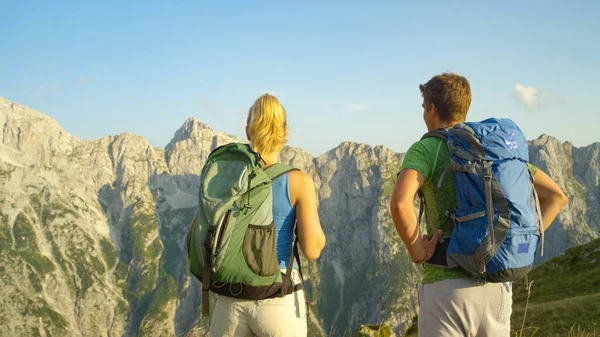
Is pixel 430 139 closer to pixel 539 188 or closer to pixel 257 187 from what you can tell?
pixel 539 188

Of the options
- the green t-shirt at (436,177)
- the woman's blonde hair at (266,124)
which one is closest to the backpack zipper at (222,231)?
the woman's blonde hair at (266,124)

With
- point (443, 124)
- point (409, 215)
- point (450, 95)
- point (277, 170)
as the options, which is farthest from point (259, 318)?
point (450, 95)

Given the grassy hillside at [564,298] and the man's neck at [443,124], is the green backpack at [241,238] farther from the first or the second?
the grassy hillside at [564,298]

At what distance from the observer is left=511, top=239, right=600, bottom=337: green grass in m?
18.0

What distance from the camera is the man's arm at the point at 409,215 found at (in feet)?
16.6

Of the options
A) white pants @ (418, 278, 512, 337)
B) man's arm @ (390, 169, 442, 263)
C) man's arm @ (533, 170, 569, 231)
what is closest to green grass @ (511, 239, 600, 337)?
man's arm @ (533, 170, 569, 231)

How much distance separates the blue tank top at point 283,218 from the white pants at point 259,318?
0.53 metres

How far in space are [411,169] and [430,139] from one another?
0.60 m

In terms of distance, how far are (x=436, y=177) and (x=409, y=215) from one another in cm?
69

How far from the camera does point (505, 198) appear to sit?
506 centimetres

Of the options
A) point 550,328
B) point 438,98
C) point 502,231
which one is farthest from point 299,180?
point 550,328

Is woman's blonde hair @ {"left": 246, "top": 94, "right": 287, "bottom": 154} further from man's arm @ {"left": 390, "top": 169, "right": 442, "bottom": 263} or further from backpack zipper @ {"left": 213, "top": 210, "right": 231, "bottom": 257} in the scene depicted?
man's arm @ {"left": 390, "top": 169, "right": 442, "bottom": 263}

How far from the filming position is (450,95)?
5.61m

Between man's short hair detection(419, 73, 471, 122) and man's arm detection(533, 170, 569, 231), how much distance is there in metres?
1.48
